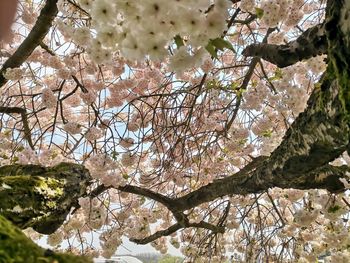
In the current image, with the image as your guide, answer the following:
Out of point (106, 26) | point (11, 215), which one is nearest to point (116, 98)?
point (11, 215)

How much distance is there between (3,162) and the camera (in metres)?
4.82

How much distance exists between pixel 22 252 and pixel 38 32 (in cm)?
339

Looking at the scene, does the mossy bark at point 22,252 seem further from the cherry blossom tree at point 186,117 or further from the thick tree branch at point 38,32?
the thick tree branch at point 38,32

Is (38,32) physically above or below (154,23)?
above

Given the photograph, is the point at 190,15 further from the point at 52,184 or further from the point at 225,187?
the point at 225,187

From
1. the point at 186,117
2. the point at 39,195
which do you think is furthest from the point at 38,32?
the point at 39,195

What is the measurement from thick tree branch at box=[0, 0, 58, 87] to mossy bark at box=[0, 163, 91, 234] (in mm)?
1479

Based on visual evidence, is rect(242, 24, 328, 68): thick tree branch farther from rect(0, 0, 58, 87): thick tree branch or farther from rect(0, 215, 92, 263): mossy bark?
rect(0, 0, 58, 87): thick tree branch

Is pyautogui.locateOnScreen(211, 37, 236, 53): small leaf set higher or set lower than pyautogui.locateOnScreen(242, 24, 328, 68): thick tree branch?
lower

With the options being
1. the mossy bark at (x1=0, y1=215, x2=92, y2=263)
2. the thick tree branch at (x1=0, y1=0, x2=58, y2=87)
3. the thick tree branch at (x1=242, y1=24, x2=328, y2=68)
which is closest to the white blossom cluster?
the thick tree branch at (x1=242, y1=24, x2=328, y2=68)

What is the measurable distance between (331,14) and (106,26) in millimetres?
710

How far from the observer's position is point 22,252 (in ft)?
2.43

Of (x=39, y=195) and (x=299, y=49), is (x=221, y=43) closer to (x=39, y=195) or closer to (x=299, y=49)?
(x=299, y=49)

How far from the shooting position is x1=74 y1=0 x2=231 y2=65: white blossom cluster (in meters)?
1.33
